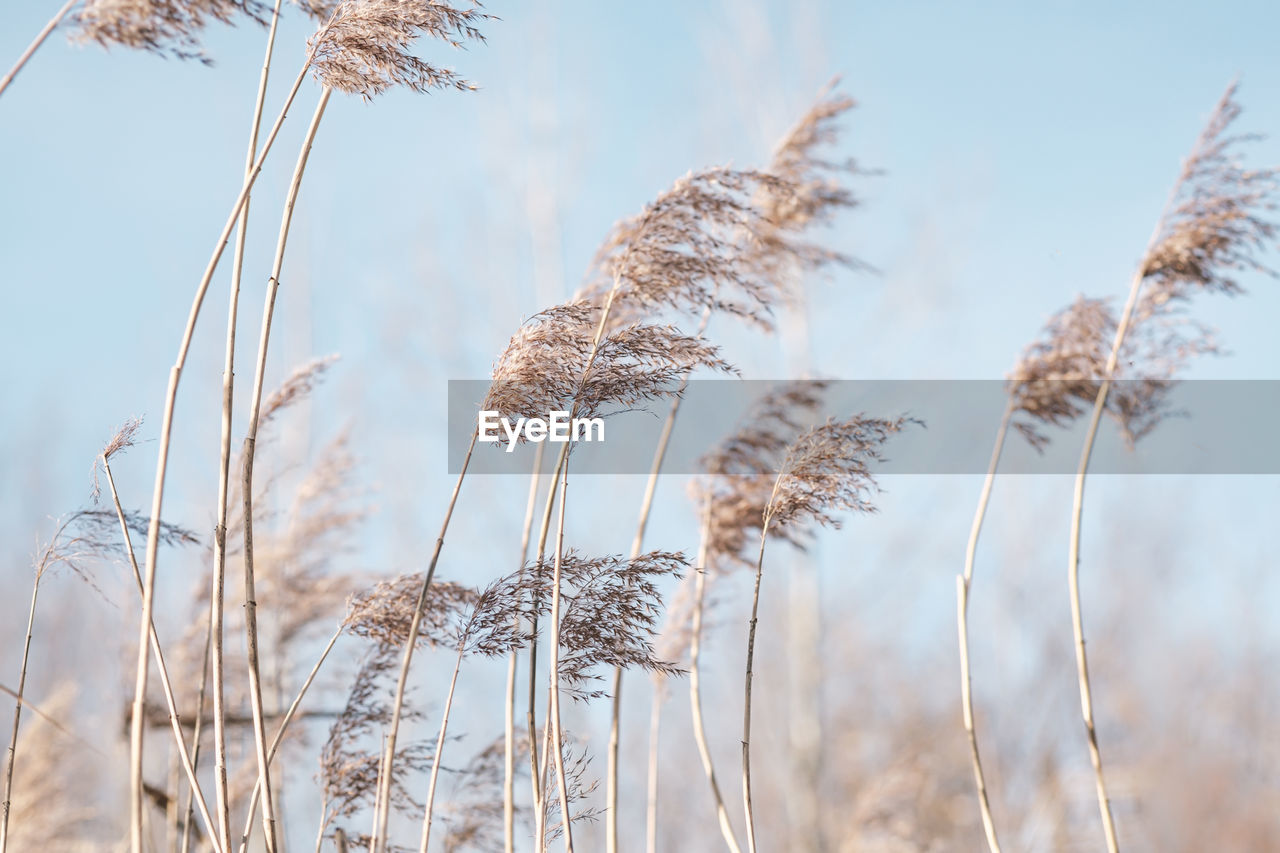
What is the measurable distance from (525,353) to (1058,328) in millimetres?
1558

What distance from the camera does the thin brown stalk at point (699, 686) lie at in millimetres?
2402

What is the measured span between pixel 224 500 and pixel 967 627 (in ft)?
5.37

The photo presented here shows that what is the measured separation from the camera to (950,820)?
11.2m

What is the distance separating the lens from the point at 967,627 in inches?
95.7

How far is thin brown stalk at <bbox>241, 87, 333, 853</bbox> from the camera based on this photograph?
5.76 ft

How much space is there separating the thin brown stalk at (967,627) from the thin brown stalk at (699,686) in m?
0.55

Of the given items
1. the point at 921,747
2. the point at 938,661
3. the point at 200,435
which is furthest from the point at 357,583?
the point at 938,661

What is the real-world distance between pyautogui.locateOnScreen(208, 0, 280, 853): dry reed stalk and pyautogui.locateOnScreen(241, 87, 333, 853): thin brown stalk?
0.04 metres

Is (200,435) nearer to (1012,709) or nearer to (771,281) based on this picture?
(771,281)

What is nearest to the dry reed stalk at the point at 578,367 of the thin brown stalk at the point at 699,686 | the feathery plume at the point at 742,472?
the thin brown stalk at the point at 699,686

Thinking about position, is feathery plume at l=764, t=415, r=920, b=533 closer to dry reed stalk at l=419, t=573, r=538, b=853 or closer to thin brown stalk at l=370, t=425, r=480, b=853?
dry reed stalk at l=419, t=573, r=538, b=853

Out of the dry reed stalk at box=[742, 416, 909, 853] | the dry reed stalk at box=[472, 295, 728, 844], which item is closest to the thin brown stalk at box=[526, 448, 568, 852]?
the dry reed stalk at box=[472, 295, 728, 844]

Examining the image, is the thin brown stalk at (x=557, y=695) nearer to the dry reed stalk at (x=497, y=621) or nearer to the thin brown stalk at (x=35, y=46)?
the dry reed stalk at (x=497, y=621)

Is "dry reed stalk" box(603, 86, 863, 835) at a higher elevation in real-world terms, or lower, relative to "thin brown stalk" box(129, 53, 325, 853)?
higher
